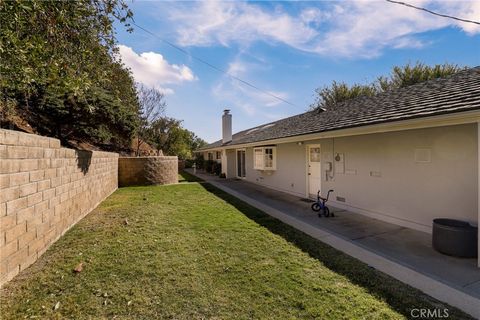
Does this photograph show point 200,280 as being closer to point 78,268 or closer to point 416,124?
point 78,268

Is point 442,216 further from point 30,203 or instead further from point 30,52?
point 30,52

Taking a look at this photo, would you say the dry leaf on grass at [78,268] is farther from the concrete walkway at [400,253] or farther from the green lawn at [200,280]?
the concrete walkway at [400,253]

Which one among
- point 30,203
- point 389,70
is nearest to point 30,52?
point 30,203

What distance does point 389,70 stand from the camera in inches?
1093

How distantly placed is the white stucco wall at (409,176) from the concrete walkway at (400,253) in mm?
481

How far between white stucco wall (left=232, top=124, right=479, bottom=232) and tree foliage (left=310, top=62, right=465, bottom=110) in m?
13.3

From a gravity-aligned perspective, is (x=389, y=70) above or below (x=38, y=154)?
above

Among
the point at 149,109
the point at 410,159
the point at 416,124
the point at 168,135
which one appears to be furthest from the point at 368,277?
the point at 168,135

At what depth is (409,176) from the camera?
6172mm

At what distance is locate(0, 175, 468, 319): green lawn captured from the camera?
9.16 ft

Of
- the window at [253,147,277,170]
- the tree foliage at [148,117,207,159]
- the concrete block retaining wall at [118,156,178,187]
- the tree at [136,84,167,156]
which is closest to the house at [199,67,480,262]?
the window at [253,147,277,170]

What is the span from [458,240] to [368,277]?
83.9 inches

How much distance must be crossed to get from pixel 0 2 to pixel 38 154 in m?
2.21

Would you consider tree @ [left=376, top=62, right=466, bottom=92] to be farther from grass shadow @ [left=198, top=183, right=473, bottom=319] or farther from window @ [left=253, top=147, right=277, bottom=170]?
grass shadow @ [left=198, top=183, right=473, bottom=319]
